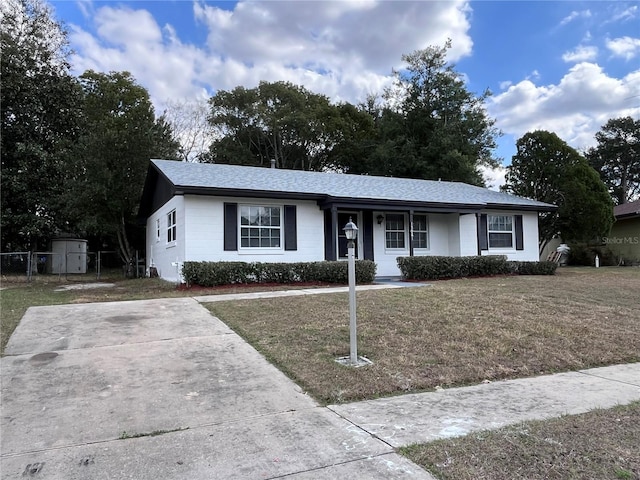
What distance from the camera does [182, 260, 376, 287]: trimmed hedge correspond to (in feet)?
43.3

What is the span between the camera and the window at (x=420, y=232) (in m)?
18.8

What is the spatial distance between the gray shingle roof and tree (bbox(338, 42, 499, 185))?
30.2 ft

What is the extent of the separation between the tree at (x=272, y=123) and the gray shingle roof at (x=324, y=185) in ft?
55.9

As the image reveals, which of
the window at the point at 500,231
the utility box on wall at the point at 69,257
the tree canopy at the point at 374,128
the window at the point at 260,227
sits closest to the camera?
the window at the point at 260,227

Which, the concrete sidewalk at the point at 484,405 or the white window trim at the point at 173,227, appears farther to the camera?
the white window trim at the point at 173,227

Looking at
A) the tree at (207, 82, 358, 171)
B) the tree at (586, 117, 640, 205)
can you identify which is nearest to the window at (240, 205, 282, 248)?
the tree at (207, 82, 358, 171)

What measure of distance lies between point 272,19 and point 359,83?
25473mm

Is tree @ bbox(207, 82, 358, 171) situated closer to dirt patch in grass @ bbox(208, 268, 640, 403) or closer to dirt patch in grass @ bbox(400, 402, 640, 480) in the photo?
dirt patch in grass @ bbox(208, 268, 640, 403)

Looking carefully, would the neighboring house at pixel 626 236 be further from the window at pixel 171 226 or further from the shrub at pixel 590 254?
the window at pixel 171 226

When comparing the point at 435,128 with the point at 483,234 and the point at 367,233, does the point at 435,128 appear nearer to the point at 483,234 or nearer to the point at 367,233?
the point at 483,234

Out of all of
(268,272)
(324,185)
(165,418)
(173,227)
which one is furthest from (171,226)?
(165,418)


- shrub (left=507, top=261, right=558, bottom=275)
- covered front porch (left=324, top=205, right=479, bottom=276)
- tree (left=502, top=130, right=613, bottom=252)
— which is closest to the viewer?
covered front porch (left=324, top=205, right=479, bottom=276)

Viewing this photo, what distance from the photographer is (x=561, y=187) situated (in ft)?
81.0

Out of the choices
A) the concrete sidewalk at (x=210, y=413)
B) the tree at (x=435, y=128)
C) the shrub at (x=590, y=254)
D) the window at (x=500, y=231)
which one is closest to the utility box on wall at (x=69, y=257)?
the tree at (x=435, y=128)
